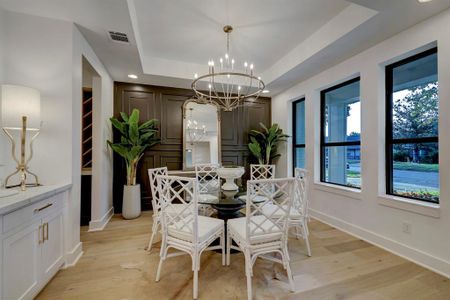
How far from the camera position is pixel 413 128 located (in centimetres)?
243

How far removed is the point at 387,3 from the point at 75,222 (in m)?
3.95

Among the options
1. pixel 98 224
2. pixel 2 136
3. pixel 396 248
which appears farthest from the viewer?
pixel 98 224

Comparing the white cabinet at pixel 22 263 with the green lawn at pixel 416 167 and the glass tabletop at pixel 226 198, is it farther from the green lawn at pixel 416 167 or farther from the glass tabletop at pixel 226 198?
the green lawn at pixel 416 167

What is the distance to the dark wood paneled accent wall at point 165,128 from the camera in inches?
157

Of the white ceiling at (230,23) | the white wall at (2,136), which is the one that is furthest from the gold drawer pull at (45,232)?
the white ceiling at (230,23)

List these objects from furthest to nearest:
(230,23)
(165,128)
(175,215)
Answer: (165,128) → (230,23) → (175,215)

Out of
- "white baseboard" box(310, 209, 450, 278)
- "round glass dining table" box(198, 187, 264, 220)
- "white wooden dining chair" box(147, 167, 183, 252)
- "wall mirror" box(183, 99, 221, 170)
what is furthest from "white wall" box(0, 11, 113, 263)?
"white baseboard" box(310, 209, 450, 278)

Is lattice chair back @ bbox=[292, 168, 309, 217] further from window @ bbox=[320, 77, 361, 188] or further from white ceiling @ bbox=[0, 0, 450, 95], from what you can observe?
white ceiling @ bbox=[0, 0, 450, 95]

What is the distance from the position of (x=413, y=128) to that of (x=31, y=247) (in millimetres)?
4099

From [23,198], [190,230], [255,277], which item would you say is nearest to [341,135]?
[255,277]

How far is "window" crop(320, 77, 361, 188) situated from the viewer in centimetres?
314

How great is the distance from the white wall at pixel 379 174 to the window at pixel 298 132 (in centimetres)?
48

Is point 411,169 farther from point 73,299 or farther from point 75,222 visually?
point 75,222

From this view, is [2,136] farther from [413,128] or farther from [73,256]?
[413,128]
